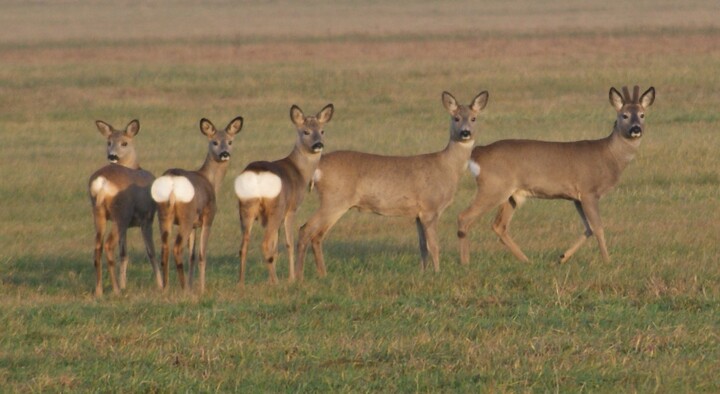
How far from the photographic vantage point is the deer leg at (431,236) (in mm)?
11758

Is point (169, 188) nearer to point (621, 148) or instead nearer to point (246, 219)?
point (246, 219)

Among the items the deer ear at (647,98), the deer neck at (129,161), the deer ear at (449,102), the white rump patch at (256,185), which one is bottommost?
the deer neck at (129,161)

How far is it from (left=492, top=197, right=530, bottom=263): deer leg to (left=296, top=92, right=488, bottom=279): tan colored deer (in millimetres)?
653

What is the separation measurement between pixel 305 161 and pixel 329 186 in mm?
310

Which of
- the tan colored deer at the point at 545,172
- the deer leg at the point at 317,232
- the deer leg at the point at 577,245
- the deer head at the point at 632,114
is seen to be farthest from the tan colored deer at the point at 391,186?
the deer head at the point at 632,114

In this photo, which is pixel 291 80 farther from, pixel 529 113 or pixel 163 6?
pixel 163 6

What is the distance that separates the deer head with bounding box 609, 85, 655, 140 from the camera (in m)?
12.7

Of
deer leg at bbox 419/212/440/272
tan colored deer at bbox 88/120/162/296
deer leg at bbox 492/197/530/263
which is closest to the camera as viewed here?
tan colored deer at bbox 88/120/162/296

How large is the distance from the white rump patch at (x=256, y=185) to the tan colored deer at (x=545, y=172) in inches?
86.5

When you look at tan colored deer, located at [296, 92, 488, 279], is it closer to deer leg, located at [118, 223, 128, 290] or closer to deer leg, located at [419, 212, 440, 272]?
deer leg, located at [419, 212, 440, 272]

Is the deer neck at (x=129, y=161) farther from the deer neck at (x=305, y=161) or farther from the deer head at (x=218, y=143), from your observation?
the deer neck at (x=305, y=161)

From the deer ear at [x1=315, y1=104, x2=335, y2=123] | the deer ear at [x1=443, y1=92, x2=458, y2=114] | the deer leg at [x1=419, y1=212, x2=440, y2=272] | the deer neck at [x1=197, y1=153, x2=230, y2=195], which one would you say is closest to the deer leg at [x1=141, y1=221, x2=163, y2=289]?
the deer neck at [x1=197, y1=153, x2=230, y2=195]

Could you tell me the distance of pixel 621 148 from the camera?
506 inches

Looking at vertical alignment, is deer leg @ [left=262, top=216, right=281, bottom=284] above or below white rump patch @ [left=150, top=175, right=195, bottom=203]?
below
